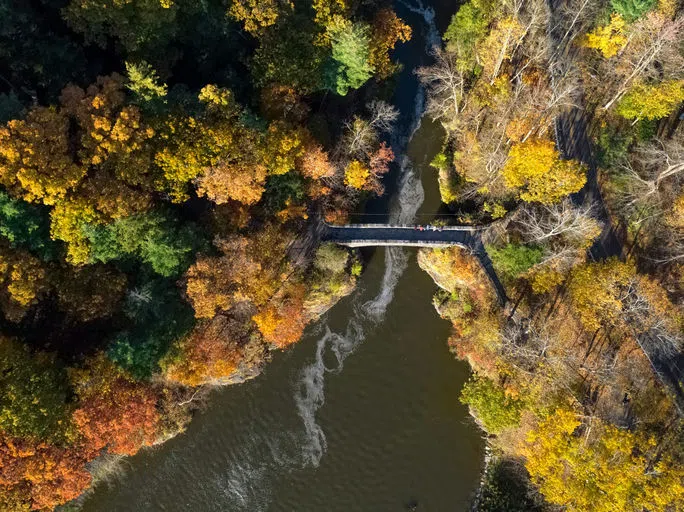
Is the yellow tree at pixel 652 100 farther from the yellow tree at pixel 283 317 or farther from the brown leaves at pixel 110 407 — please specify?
the brown leaves at pixel 110 407

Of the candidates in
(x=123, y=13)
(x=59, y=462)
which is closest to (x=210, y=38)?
(x=123, y=13)

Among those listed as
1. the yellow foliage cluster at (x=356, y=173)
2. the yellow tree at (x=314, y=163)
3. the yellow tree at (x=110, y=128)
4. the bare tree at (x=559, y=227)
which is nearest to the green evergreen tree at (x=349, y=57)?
the yellow tree at (x=314, y=163)

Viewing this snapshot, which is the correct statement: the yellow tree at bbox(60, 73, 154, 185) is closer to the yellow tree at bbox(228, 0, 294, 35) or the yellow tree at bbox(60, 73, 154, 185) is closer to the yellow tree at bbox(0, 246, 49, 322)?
the yellow tree at bbox(0, 246, 49, 322)

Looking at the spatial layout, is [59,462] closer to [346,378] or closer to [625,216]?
[346,378]

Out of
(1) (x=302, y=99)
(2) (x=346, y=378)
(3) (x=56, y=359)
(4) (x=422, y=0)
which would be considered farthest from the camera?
(4) (x=422, y=0)

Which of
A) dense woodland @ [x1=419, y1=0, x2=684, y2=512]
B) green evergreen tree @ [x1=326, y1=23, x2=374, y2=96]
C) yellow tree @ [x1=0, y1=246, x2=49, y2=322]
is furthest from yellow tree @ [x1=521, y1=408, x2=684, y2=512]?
yellow tree @ [x1=0, y1=246, x2=49, y2=322]

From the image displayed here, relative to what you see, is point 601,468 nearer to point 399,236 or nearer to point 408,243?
point 408,243
